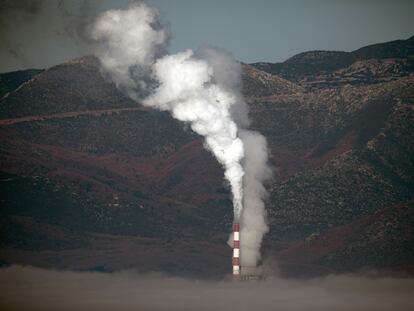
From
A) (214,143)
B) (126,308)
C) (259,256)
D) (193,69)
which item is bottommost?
(126,308)

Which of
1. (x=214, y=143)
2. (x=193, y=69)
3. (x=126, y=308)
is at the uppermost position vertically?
(x=193, y=69)

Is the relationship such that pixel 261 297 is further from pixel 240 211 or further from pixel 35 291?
pixel 35 291

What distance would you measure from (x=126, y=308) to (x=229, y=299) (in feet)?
60.7

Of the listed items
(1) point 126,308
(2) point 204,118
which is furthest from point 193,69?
(1) point 126,308

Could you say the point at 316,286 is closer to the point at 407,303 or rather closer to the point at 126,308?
the point at 407,303

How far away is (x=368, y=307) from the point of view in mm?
160875

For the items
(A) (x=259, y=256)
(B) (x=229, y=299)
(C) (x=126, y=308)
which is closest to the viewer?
(C) (x=126, y=308)

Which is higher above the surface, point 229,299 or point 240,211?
point 240,211

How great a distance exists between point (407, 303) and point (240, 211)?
3365 centimetres

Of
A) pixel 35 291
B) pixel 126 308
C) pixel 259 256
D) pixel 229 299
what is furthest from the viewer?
pixel 259 256

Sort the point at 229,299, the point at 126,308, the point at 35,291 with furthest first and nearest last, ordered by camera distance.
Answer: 1. the point at 35,291
2. the point at 229,299
3. the point at 126,308

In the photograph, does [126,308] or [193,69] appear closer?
[126,308]

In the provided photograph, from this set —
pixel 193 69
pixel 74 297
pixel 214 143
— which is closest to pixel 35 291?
pixel 74 297

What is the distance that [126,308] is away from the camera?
154 metres
